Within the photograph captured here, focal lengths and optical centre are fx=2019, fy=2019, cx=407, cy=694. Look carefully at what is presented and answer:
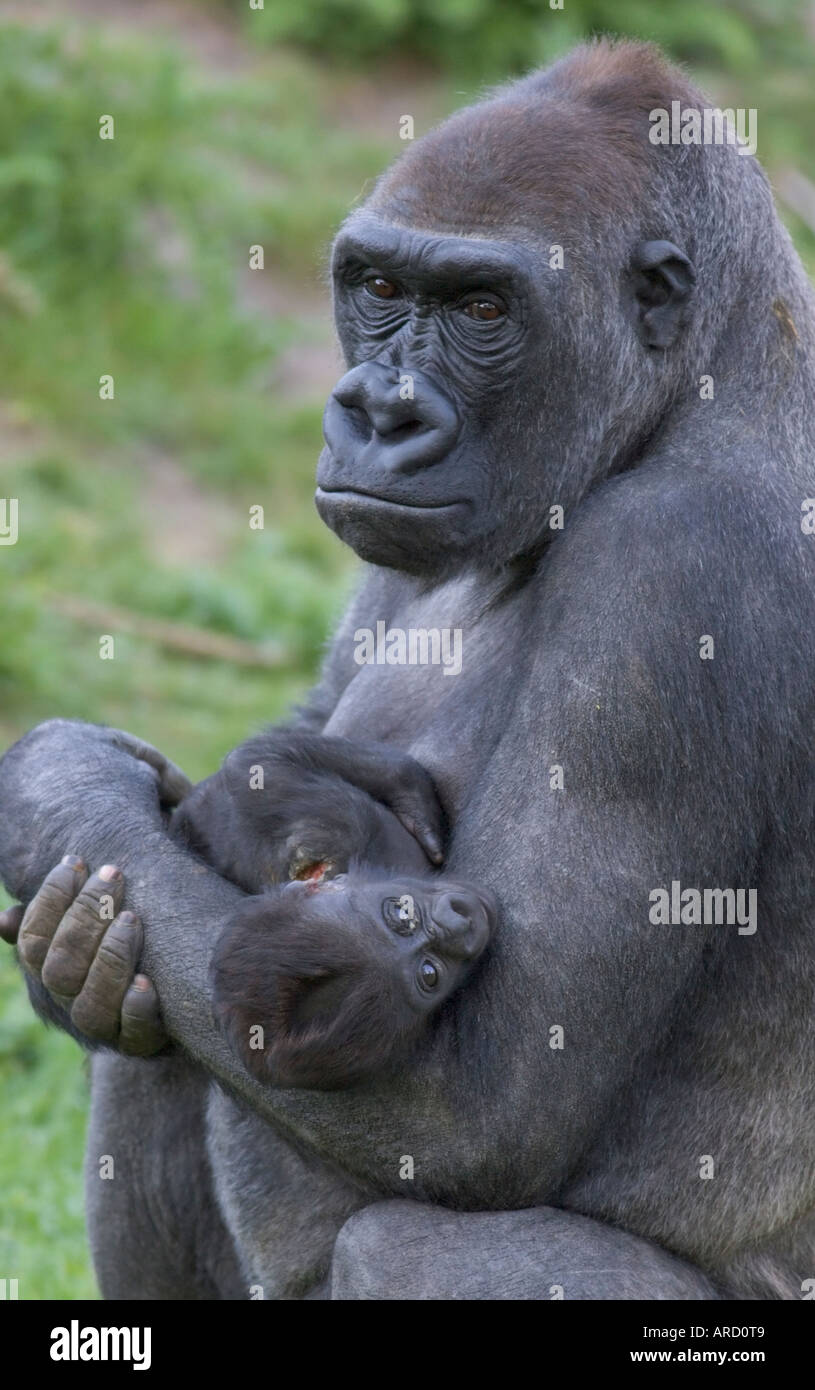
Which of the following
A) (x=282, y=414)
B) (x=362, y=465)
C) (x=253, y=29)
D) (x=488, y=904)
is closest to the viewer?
(x=488, y=904)

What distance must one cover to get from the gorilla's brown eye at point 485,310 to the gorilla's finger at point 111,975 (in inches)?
57.5

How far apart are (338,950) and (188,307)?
8.85 metres

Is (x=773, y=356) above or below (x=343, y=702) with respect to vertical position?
above

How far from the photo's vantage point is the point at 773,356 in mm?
4320

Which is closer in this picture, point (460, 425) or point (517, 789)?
point (517, 789)

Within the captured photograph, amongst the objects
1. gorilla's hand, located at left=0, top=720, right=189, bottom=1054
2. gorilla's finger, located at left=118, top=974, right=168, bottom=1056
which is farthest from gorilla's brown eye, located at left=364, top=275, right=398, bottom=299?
gorilla's finger, located at left=118, top=974, right=168, bottom=1056

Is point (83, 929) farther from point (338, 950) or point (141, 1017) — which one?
point (338, 950)

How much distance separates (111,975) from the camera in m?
4.23

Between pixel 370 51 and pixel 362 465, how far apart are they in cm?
1156

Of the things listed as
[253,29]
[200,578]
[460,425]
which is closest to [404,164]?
[460,425]

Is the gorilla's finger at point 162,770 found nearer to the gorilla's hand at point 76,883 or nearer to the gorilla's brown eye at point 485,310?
the gorilla's hand at point 76,883

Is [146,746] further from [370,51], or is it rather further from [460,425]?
[370,51]

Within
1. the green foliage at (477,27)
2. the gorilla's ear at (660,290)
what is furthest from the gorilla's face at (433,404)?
the green foliage at (477,27)

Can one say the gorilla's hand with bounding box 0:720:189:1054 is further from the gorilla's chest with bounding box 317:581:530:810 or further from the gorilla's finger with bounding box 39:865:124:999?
the gorilla's chest with bounding box 317:581:530:810
